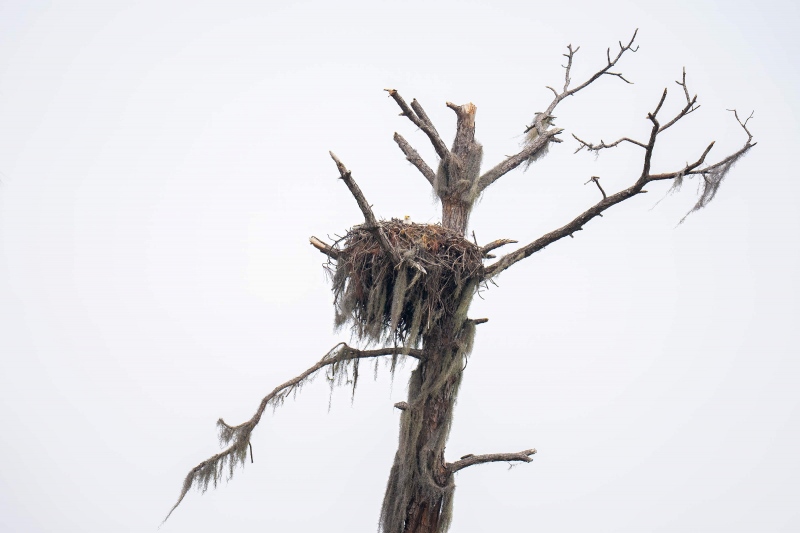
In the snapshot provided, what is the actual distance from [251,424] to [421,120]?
2878 millimetres

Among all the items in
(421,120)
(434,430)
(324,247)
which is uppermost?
(421,120)

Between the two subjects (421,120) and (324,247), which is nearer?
(324,247)

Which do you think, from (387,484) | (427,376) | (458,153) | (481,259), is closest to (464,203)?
(458,153)

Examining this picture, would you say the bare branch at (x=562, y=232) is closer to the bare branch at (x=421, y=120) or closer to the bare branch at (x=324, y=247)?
the bare branch at (x=324, y=247)

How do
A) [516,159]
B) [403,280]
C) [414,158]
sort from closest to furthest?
[403,280] < [414,158] < [516,159]

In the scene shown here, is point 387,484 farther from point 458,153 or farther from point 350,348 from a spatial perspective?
point 458,153

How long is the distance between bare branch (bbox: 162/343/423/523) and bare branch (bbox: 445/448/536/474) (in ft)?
2.83

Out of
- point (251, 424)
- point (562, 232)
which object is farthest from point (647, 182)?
point (251, 424)

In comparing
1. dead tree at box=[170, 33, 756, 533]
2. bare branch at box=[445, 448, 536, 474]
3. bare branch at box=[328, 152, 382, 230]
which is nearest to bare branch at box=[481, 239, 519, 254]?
dead tree at box=[170, 33, 756, 533]

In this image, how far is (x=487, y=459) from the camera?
778 cm

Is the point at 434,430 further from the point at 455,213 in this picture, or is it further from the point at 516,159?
the point at 516,159

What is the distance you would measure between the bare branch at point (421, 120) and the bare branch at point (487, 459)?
2585mm

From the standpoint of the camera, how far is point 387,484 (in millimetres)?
7867

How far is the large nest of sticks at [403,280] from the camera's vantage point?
7496mm
